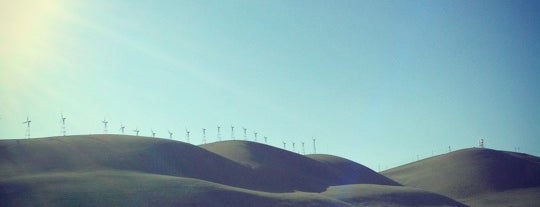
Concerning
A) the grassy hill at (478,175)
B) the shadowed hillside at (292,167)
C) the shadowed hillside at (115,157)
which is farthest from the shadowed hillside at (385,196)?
the grassy hill at (478,175)

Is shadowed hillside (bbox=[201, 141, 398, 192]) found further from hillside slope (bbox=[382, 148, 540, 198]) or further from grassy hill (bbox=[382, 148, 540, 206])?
grassy hill (bbox=[382, 148, 540, 206])

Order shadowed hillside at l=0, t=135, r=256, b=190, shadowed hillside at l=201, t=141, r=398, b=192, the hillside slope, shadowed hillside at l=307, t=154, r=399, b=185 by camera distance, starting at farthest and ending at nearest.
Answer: the hillside slope
shadowed hillside at l=307, t=154, r=399, b=185
shadowed hillside at l=201, t=141, r=398, b=192
shadowed hillside at l=0, t=135, r=256, b=190

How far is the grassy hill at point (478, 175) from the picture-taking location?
491 feet

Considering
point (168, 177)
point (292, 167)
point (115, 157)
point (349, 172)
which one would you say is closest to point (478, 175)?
point (349, 172)

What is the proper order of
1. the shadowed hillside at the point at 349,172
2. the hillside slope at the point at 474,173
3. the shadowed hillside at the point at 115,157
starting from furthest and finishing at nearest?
the hillside slope at the point at 474,173 < the shadowed hillside at the point at 349,172 < the shadowed hillside at the point at 115,157

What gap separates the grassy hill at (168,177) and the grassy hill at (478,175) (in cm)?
1949

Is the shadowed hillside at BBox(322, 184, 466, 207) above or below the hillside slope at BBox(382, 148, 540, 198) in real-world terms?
below

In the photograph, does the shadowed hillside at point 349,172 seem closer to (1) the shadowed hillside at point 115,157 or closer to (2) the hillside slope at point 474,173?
(2) the hillside slope at point 474,173

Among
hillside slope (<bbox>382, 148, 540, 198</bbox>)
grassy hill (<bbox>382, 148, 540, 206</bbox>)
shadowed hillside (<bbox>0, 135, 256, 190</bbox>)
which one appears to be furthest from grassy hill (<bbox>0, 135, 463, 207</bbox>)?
grassy hill (<bbox>382, 148, 540, 206</bbox>)

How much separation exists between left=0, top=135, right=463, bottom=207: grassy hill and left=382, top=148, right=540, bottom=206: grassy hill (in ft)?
64.0

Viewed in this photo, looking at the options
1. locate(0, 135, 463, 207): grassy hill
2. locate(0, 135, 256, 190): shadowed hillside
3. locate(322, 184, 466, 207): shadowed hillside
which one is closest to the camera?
locate(0, 135, 463, 207): grassy hill

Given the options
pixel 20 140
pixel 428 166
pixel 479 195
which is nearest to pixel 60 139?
pixel 20 140

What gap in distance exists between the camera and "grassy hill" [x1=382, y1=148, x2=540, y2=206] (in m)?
150

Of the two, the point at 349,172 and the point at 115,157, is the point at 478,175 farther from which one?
the point at 115,157
